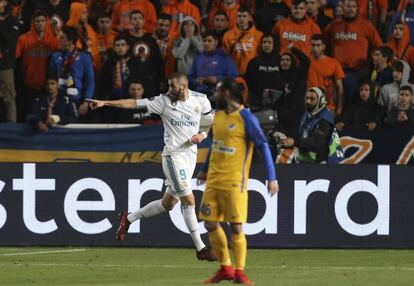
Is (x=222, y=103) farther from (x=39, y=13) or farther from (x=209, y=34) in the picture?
(x=39, y=13)

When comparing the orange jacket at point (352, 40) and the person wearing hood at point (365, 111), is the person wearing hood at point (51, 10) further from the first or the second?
the person wearing hood at point (365, 111)

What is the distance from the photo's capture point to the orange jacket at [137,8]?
848 inches

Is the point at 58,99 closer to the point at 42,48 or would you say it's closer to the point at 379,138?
the point at 42,48

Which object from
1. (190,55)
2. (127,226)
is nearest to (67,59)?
(190,55)

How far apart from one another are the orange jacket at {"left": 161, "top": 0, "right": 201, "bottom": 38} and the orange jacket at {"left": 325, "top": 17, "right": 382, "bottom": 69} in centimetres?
230

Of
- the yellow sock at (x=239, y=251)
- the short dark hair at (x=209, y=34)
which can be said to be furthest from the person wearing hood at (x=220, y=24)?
the yellow sock at (x=239, y=251)

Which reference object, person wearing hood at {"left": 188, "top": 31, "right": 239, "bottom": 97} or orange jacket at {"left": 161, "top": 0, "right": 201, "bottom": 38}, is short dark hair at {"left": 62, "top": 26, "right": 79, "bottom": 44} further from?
person wearing hood at {"left": 188, "top": 31, "right": 239, "bottom": 97}

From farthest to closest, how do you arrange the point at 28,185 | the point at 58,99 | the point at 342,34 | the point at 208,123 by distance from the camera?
the point at 342,34, the point at 58,99, the point at 28,185, the point at 208,123

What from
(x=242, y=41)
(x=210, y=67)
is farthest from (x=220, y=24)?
(x=210, y=67)

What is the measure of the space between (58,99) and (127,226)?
3.76 metres

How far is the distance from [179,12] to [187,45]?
42.8 inches

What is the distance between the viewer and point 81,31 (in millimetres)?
20828

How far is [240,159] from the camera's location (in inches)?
492

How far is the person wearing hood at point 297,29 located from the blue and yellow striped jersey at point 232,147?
8.41 meters
